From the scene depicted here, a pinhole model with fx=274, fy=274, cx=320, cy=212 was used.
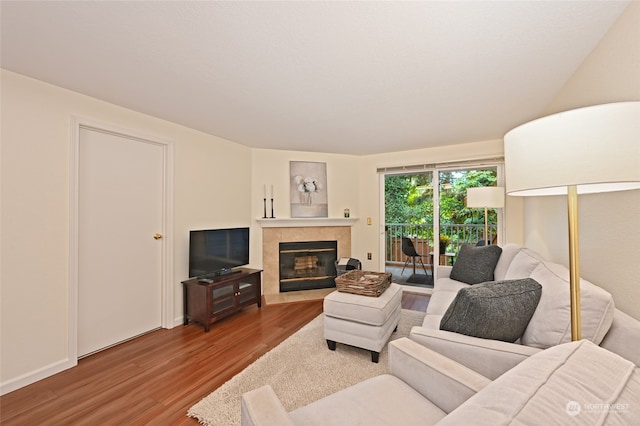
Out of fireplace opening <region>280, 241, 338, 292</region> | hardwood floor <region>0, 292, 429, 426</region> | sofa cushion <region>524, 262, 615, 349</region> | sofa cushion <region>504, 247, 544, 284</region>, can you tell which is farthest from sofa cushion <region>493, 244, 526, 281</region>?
fireplace opening <region>280, 241, 338, 292</region>

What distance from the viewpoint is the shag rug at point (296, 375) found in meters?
1.69

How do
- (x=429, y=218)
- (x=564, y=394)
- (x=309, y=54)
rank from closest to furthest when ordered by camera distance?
(x=564, y=394) < (x=309, y=54) < (x=429, y=218)

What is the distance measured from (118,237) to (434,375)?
287 cm

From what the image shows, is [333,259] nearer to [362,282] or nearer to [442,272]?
[442,272]

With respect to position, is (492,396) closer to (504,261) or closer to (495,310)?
(495,310)

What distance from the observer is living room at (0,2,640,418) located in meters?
1.47

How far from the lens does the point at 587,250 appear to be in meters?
1.77

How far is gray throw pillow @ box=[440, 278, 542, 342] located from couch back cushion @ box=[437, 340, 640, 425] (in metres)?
0.58

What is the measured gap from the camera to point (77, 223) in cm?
230

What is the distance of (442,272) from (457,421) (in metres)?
3.00

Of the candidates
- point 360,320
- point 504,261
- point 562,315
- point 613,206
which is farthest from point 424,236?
point 562,315

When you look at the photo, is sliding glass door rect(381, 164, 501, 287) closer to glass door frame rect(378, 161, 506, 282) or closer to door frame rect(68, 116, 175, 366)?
glass door frame rect(378, 161, 506, 282)

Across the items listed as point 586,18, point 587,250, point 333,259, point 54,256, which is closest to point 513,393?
point 587,250

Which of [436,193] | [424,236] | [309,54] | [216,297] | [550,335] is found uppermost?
[309,54]
